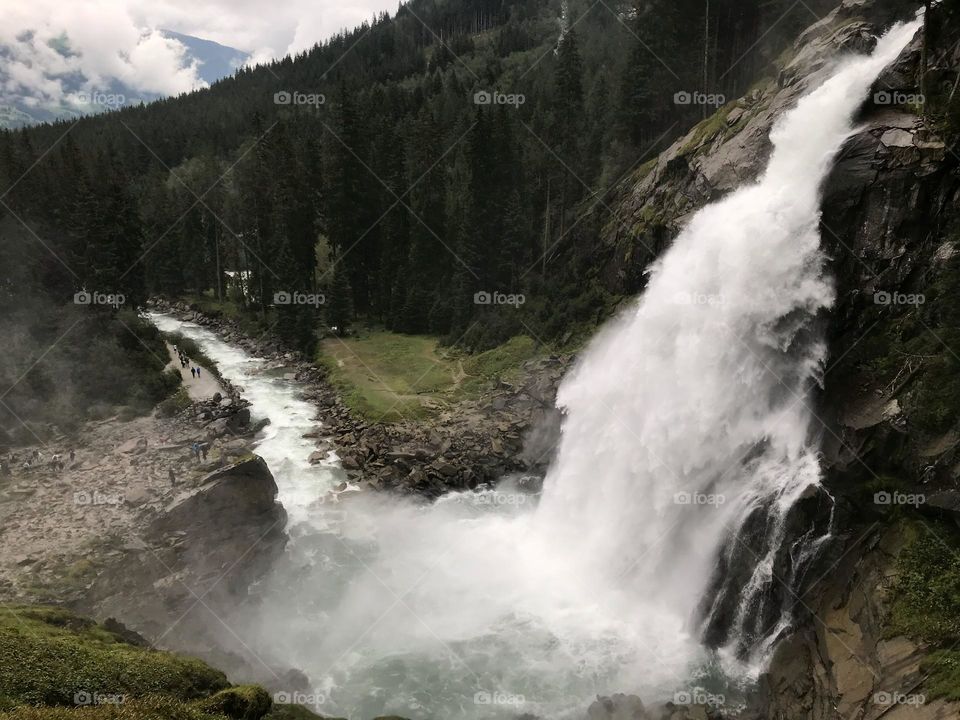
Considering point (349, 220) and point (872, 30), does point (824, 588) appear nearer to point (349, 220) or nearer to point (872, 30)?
point (872, 30)

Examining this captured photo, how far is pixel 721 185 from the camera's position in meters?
29.8

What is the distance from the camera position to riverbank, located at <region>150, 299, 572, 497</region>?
32.0m

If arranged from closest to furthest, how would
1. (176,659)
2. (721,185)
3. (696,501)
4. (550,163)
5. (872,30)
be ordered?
(176,659) < (696,501) < (872,30) < (721,185) < (550,163)

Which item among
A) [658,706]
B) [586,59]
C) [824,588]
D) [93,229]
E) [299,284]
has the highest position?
[586,59]

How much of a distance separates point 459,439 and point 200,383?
60.8 ft

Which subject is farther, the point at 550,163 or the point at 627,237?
the point at 550,163

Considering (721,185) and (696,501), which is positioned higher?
(721,185)

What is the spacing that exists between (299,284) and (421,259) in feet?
→ 36.9

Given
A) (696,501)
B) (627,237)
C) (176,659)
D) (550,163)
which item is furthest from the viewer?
(550,163)

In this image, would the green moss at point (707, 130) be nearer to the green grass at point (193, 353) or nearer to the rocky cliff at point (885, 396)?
the rocky cliff at point (885, 396)

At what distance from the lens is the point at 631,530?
81.2 ft

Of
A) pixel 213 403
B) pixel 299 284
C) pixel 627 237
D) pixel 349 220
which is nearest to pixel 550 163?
pixel 627 237

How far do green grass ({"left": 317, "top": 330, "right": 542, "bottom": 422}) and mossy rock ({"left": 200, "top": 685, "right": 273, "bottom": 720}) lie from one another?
78.6ft

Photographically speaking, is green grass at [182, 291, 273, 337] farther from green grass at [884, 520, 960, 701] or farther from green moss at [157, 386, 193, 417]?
green grass at [884, 520, 960, 701]
